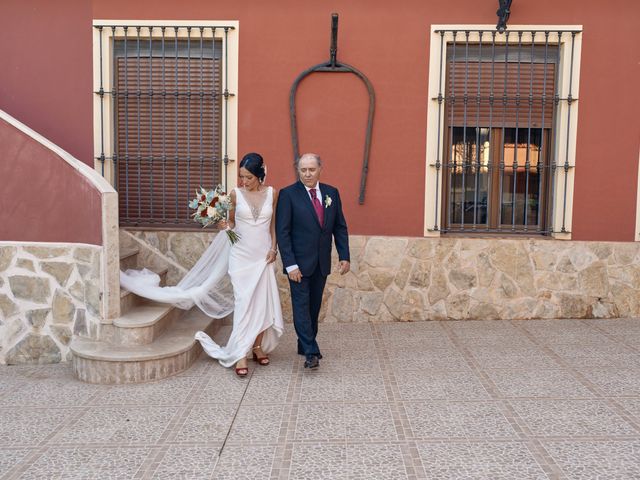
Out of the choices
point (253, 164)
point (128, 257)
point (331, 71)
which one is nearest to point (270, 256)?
point (253, 164)

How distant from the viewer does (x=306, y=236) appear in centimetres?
491

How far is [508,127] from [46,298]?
4.87 meters

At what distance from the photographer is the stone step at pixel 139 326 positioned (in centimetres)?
503

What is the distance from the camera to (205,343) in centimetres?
523

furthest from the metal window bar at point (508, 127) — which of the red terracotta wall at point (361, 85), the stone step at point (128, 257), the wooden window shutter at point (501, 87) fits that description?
the stone step at point (128, 257)

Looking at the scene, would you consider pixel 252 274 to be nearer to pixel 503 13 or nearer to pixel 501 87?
pixel 501 87

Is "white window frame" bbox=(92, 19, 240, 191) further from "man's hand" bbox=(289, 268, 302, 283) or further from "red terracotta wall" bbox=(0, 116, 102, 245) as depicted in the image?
"man's hand" bbox=(289, 268, 302, 283)

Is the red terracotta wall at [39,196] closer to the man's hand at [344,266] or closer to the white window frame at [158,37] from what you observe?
the white window frame at [158,37]

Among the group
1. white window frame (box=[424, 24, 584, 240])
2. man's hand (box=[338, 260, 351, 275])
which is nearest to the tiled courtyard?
man's hand (box=[338, 260, 351, 275])

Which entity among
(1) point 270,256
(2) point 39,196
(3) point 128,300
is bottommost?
(3) point 128,300

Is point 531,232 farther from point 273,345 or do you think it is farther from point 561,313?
point 273,345

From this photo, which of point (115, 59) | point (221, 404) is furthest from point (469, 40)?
point (221, 404)

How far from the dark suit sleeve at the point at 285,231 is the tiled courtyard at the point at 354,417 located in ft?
3.05

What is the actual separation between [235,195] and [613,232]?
4.11m
